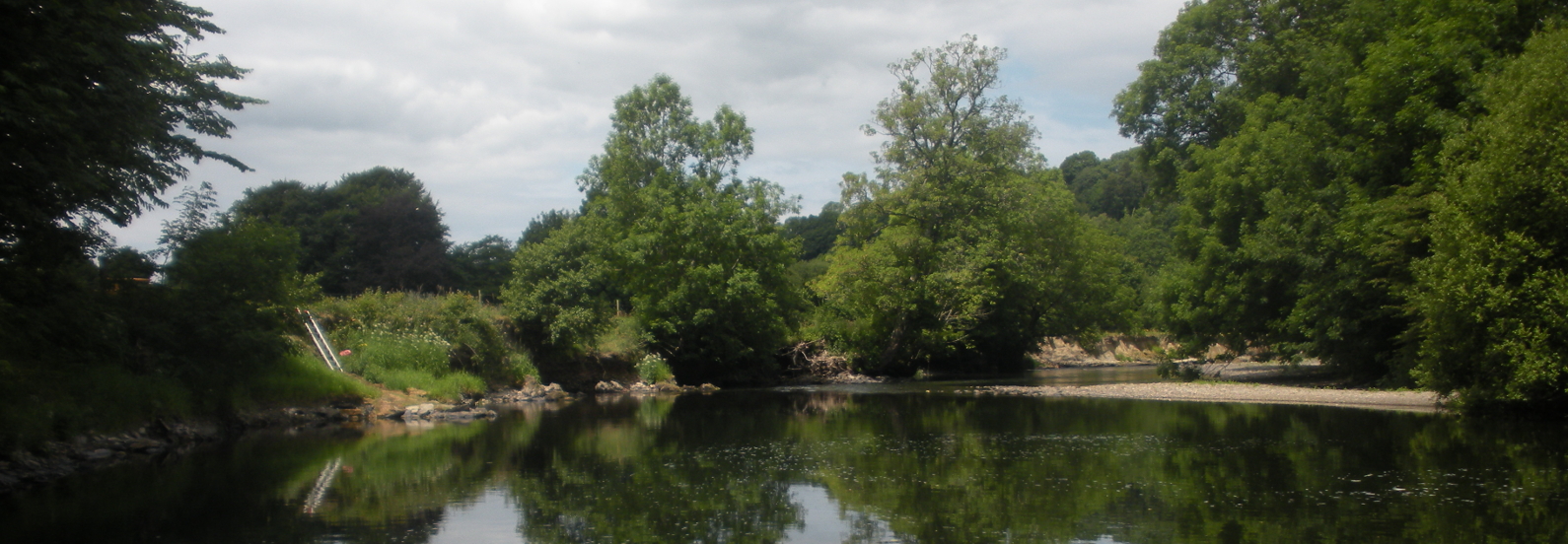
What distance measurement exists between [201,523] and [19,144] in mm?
5597

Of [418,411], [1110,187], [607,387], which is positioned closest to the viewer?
[418,411]

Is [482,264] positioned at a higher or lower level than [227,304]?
higher

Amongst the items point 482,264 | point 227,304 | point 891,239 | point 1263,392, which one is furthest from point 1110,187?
point 227,304

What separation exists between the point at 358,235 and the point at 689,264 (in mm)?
24723

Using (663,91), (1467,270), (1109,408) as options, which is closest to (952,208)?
(663,91)

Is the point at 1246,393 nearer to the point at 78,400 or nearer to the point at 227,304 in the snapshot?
the point at 227,304

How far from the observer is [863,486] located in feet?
41.2

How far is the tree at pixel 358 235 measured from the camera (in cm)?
5419

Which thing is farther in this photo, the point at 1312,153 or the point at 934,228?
the point at 934,228

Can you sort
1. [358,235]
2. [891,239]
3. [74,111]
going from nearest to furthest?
[74,111] < [891,239] < [358,235]

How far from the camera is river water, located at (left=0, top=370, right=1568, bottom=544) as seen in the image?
976cm

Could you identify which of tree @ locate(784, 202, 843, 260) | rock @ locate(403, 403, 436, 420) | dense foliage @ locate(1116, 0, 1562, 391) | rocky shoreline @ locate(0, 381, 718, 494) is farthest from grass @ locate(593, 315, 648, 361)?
tree @ locate(784, 202, 843, 260)

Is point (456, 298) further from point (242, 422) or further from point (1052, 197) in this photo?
point (1052, 197)

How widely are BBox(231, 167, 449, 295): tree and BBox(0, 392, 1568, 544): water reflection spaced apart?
3643 cm
